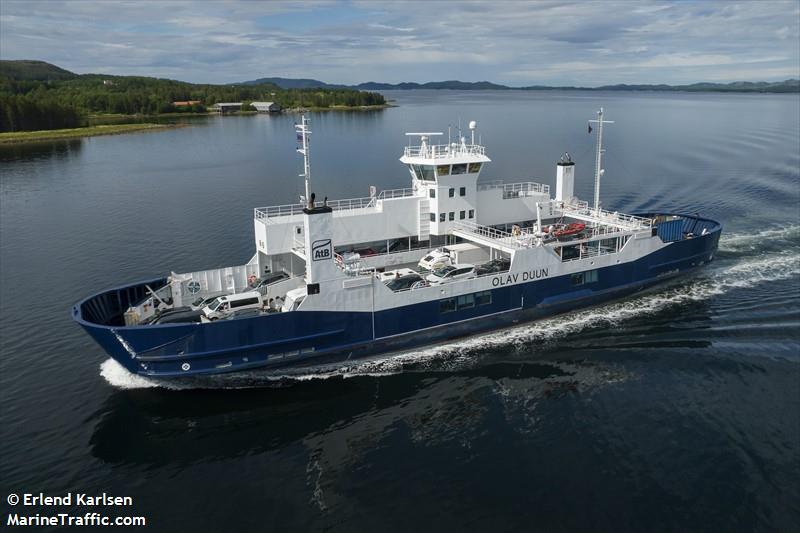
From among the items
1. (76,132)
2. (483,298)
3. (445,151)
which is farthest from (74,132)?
(483,298)

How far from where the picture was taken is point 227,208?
4900 centimetres

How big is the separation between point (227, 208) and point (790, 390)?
4152 cm

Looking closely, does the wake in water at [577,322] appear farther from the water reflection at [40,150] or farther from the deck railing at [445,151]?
the water reflection at [40,150]

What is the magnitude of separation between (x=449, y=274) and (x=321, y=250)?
6.42 meters

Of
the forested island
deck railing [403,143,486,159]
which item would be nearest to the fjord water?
deck railing [403,143,486,159]

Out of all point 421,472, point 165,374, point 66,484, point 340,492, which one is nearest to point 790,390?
point 421,472

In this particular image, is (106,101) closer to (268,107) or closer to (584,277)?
(268,107)

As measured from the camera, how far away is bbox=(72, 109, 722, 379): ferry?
21125 millimetres

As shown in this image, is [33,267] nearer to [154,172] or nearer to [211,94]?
[154,172]

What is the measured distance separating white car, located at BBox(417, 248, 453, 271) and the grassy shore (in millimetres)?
93378

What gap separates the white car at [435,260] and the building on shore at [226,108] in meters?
146

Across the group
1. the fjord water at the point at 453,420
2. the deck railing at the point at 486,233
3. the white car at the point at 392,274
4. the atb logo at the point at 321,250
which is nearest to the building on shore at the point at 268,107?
the fjord water at the point at 453,420

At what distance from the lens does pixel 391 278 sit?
25.5 meters

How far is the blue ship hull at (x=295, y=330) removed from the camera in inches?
800
